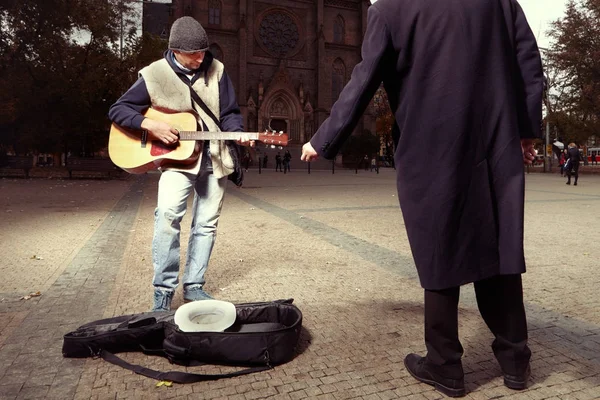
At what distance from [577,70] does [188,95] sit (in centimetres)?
3398

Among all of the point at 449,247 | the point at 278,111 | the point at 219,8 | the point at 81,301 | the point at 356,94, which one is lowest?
the point at 81,301

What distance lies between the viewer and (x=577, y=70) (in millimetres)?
30188

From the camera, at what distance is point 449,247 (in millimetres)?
1910

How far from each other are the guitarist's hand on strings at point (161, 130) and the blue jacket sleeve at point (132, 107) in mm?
52

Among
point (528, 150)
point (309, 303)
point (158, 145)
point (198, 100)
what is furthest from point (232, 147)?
point (528, 150)

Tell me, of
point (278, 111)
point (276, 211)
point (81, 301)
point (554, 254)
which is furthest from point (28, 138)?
point (278, 111)

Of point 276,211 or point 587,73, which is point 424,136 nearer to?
point 276,211

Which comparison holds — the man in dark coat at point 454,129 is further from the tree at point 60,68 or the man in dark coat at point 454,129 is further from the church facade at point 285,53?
the church facade at point 285,53

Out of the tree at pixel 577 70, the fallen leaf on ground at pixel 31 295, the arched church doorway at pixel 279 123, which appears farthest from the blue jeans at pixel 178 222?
the arched church doorway at pixel 279 123

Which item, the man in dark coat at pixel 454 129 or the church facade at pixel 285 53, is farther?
the church facade at pixel 285 53

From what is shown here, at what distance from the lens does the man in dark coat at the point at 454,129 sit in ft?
6.26

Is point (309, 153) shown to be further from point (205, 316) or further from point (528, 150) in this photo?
point (205, 316)

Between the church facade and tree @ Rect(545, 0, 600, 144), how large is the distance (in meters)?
16.9

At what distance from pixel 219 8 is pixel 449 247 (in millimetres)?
47069
